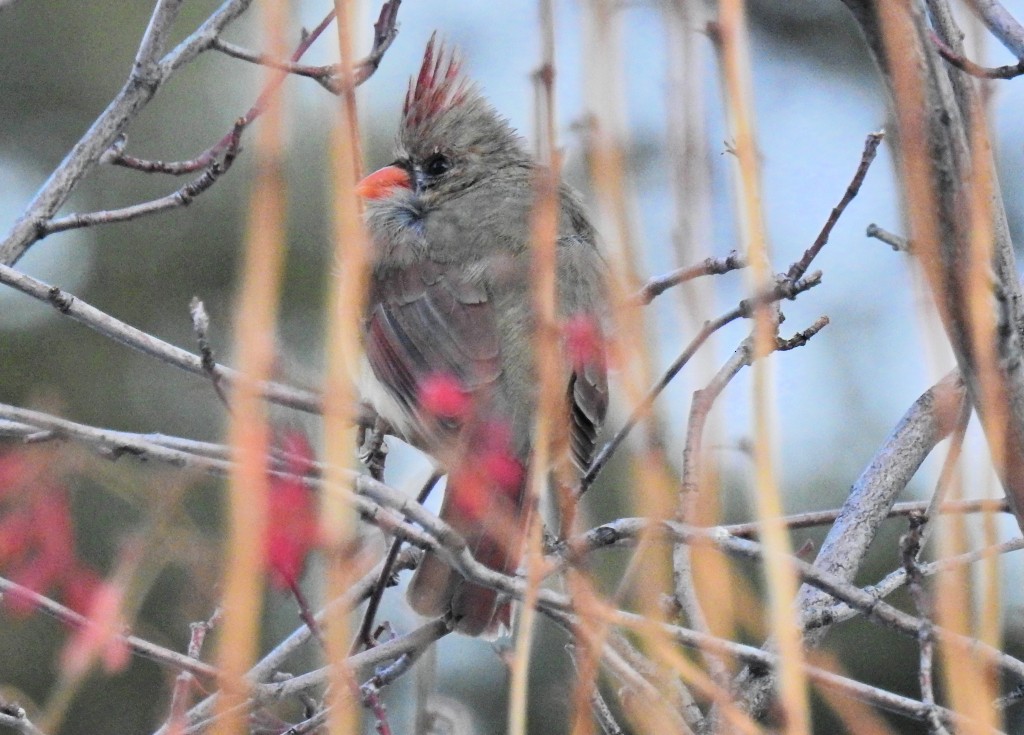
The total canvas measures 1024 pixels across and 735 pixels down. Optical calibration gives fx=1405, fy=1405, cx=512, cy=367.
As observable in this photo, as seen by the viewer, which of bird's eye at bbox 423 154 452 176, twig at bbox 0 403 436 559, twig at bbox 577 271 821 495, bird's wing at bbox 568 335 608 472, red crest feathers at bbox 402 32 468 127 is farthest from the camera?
bird's eye at bbox 423 154 452 176

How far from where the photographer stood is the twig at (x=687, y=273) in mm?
1689

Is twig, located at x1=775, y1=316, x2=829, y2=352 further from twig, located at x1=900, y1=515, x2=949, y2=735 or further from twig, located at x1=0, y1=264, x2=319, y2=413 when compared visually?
twig, located at x1=0, y1=264, x2=319, y2=413

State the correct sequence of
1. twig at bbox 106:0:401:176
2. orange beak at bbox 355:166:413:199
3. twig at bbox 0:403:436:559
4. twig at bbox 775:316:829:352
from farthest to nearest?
1. orange beak at bbox 355:166:413:199
2. twig at bbox 106:0:401:176
3. twig at bbox 775:316:829:352
4. twig at bbox 0:403:436:559


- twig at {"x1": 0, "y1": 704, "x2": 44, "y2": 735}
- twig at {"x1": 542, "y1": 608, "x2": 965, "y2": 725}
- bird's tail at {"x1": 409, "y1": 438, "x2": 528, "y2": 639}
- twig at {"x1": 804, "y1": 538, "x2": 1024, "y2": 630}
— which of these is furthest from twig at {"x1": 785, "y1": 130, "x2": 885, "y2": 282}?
twig at {"x1": 0, "y1": 704, "x2": 44, "y2": 735}

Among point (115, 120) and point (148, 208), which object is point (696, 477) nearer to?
point (148, 208)

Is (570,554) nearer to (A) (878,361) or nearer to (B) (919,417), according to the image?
(B) (919,417)

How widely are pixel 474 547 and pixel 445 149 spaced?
5.61 feet

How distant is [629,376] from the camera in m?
1.67

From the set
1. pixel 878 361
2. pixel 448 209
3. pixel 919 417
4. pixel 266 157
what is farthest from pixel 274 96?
pixel 878 361

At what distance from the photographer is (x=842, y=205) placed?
206 centimetres

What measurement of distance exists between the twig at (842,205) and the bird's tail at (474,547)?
2.26 feet

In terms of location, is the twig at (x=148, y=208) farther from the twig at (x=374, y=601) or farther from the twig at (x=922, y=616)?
the twig at (x=922, y=616)

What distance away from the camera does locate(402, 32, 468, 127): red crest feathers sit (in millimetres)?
3525

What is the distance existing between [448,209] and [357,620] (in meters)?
1.42
